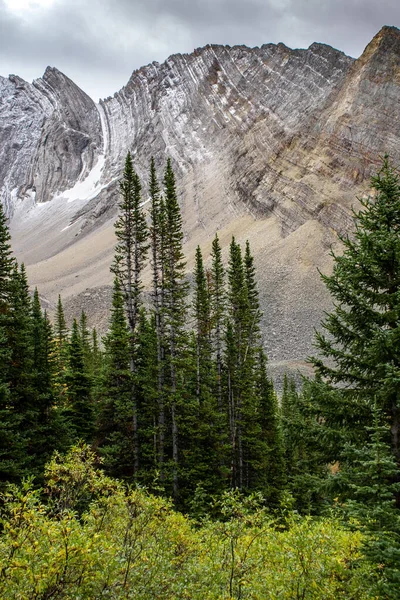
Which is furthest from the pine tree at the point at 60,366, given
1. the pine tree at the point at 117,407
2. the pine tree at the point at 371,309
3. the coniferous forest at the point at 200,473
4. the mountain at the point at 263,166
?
the mountain at the point at 263,166

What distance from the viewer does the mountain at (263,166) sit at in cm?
9525

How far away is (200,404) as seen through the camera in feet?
81.7

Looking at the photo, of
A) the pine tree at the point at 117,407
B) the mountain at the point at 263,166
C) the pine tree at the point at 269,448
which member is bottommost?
the pine tree at the point at 269,448

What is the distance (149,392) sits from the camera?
2219cm

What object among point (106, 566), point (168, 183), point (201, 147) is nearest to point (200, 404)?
point (168, 183)

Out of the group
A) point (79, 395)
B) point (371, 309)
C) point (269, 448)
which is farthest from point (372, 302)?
point (79, 395)

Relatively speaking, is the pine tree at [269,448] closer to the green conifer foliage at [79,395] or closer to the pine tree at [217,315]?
the pine tree at [217,315]

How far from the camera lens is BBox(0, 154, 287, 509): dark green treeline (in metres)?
18.6

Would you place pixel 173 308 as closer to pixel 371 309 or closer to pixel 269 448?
pixel 269 448

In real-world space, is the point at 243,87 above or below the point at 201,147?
above

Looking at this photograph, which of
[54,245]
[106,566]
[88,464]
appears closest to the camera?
[106,566]

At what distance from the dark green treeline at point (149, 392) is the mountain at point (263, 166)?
41.0m

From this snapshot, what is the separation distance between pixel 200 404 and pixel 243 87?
490ft

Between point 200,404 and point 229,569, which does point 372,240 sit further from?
point 200,404
